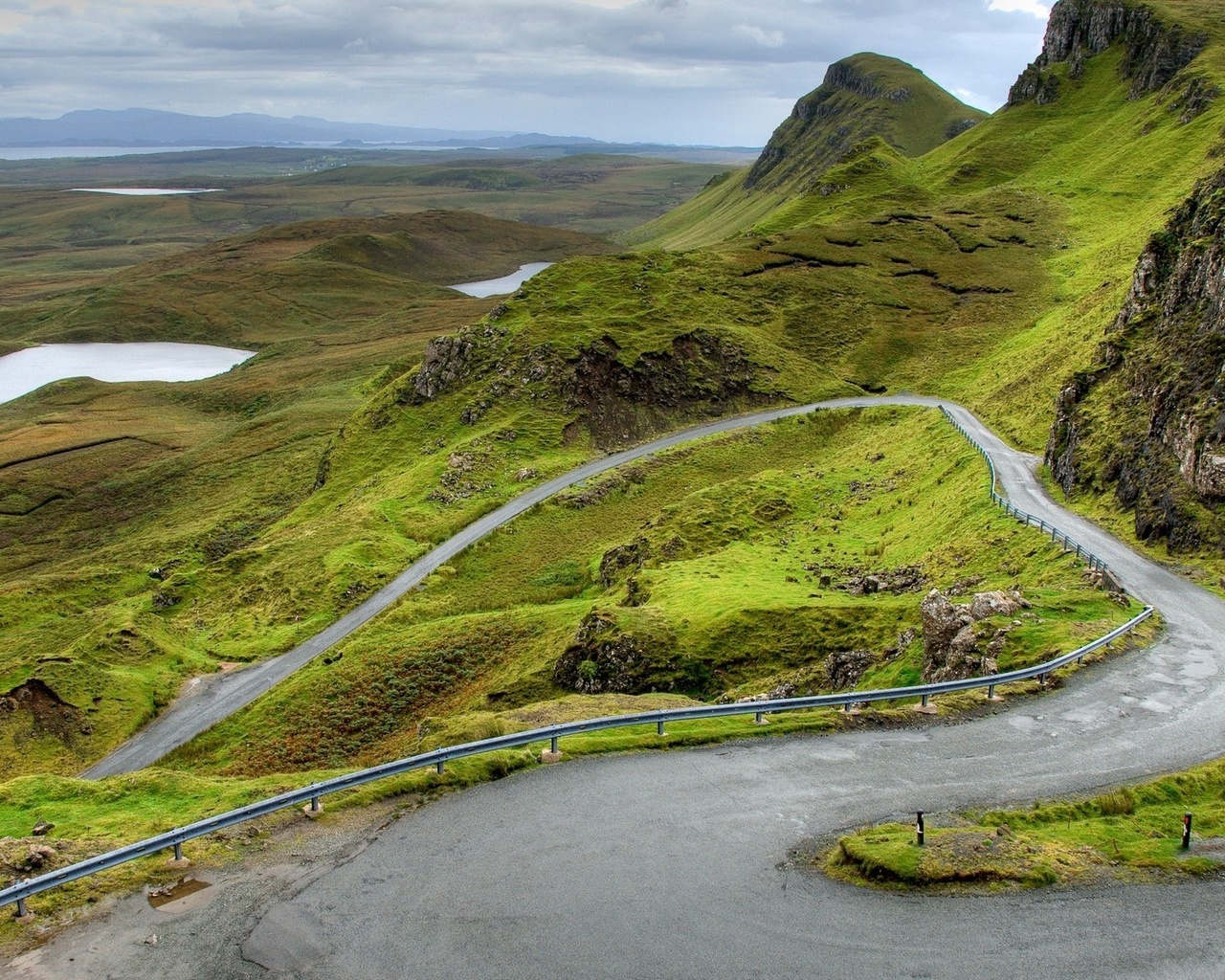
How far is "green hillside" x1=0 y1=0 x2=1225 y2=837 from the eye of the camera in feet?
139

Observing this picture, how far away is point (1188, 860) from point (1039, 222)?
134603 millimetres

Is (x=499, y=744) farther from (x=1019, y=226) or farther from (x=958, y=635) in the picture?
(x=1019, y=226)

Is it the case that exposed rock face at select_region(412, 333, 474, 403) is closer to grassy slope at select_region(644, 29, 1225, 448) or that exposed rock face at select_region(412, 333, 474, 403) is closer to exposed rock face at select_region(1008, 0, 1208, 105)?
grassy slope at select_region(644, 29, 1225, 448)

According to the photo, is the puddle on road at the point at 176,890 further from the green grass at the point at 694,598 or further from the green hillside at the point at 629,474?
the green grass at the point at 694,598

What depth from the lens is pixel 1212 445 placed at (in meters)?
37.6

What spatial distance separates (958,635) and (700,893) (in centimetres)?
1573

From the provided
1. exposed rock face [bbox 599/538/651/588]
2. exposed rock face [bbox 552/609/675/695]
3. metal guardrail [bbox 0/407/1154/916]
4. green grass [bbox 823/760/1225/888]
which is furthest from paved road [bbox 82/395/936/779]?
green grass [bbox 823/760/1225/888]

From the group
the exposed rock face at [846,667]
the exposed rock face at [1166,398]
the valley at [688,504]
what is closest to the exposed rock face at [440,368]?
the valley at [688,504]

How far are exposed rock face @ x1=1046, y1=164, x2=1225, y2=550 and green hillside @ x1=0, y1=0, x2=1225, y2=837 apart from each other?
5.70m

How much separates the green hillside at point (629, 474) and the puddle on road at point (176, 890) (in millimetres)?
8848

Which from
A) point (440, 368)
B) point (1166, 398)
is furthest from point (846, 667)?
point (440, 368)

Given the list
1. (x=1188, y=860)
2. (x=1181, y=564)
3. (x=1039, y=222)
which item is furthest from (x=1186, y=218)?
(x=1039, y=222)

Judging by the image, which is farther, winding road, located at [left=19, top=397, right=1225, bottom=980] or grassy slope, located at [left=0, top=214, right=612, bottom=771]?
grassy slope, located at [left=0, top=214, right=612, bottom=771]

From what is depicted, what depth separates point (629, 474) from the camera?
77.9m
